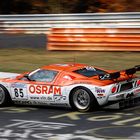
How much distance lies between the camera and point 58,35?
19609 mm

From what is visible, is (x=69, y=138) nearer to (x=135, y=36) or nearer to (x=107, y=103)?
(x=107, y=103)

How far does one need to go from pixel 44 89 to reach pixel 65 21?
9010 millimetres

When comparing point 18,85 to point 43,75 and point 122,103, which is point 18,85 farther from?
point 122,103

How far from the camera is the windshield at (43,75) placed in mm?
11633

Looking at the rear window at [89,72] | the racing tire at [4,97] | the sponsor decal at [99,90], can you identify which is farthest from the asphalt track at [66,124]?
the rear window at [89,72]

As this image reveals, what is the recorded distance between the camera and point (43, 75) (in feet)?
38.7

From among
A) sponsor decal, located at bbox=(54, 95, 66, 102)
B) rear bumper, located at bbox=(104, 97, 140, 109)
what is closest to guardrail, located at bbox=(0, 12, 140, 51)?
rear bumper, located at bbox=(104, 97, 140, 109)

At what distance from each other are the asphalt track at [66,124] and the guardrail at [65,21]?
7.80 meters

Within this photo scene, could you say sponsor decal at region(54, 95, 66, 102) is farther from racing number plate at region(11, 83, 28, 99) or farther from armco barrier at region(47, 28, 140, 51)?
armco barrier at region(47, 28, 140, 51)

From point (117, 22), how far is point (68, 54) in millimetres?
2224

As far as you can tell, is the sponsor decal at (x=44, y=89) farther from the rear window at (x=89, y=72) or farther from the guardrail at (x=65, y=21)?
the guardrail at (x=65, y=21)

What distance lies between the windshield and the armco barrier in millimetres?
7101

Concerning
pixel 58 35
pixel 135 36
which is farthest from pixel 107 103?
pixel 58 35

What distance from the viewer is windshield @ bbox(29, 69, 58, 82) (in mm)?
11633
